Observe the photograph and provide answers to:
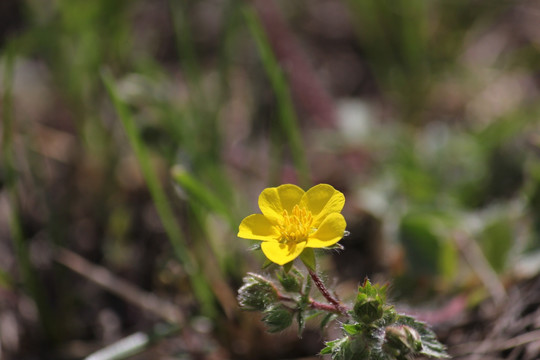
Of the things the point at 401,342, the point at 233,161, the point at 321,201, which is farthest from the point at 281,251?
A: the point at 233,161

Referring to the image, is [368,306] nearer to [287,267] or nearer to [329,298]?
[329,298]

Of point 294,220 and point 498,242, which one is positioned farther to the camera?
point 498,242

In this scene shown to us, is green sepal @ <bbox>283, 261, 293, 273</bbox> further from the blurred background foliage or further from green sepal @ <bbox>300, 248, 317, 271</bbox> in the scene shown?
the blurred background foliage

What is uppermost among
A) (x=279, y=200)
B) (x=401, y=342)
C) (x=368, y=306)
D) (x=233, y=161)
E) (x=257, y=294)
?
(x=233, y=161)

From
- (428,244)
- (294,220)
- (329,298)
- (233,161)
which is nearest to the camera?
(329,298)

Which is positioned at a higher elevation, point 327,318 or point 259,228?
point 259,228

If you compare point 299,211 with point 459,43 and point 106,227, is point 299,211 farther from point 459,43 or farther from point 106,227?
point 459,43
